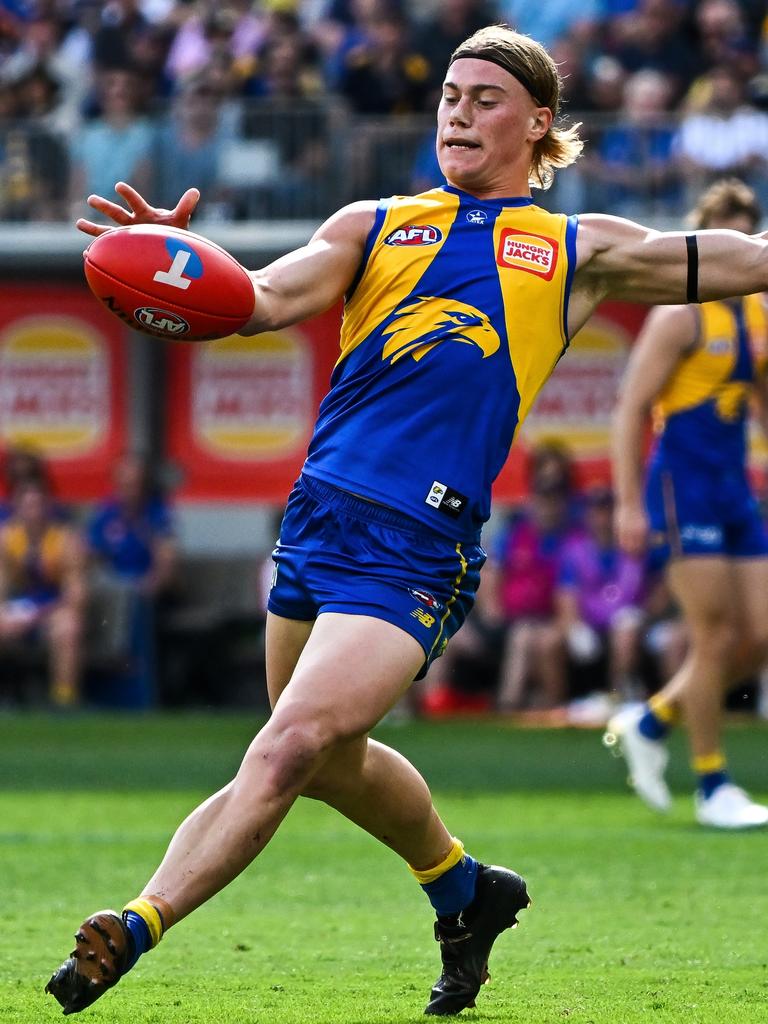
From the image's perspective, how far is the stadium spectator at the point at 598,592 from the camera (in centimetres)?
1425

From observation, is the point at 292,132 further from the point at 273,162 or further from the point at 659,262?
the point at 659,262

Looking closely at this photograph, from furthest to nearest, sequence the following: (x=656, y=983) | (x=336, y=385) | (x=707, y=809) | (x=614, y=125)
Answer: (x=614, y=125) → (x=707, y=809) → (x=656, y=983) → (x=336, y=385)

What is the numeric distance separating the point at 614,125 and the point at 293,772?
498 inches

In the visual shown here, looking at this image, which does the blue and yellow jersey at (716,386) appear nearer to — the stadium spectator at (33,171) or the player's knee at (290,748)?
the player's knee at (290,748)

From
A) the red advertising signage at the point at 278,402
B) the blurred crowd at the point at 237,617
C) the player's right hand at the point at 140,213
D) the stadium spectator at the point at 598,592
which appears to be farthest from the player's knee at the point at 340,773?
the red advertising signage at the point at 278,402

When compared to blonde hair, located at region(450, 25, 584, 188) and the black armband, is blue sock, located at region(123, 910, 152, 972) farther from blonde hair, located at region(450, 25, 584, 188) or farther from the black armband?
Result: blonde hair, located at region(450, 25, 584, 188)

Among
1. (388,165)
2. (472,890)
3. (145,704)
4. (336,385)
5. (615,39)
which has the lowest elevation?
(145,704)

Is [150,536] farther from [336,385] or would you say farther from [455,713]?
[336,385]

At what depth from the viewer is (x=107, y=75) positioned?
1712cm

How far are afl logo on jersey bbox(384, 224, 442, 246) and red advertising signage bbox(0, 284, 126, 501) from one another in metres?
12.3

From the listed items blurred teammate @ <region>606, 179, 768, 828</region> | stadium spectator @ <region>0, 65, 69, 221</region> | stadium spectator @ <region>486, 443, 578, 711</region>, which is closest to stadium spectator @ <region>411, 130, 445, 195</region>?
stadium spectator @ <region>486, 443, 578, 711</region>

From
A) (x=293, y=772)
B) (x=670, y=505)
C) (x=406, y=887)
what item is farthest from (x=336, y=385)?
(x=670, y=505)

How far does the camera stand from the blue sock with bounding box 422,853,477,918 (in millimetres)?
5027

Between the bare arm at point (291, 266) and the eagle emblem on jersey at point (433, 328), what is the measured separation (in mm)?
Answer: 163
